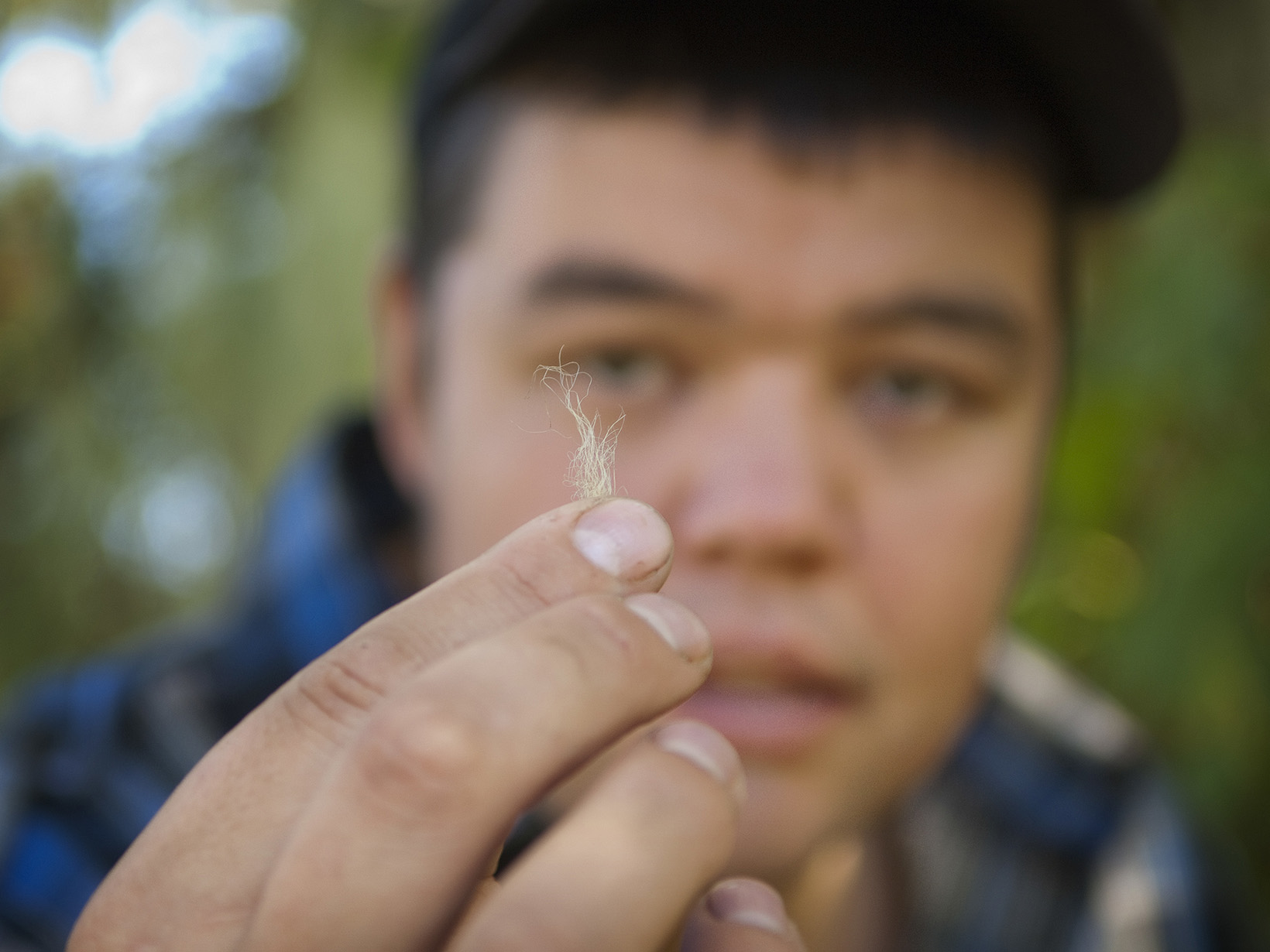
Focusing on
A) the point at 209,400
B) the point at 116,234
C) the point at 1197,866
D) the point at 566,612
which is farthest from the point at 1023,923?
the point at 116,234

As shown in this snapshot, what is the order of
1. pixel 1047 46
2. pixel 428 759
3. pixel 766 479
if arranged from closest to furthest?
pixel 428 759
pixel 766 479
pixel 1047 46

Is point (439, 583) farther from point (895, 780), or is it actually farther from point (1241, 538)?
point (1241, 538)

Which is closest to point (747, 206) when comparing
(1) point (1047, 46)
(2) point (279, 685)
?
(1) point (1047, 46)

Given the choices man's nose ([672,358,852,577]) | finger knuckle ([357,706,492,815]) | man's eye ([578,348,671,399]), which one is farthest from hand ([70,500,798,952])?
man's eye ([578,348,671,399])

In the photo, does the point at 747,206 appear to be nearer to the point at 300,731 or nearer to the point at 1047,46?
the point at 1047,46

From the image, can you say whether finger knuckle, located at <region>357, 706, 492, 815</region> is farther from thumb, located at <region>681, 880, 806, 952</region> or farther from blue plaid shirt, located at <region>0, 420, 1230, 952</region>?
blue plaid shirt, located at <region>0, 420, 1230, 952</region>

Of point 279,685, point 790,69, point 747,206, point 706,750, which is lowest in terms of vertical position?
point 279,685

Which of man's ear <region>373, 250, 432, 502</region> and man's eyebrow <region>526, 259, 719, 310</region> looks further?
man's ear <region>373, 250, 432, 502</region>
